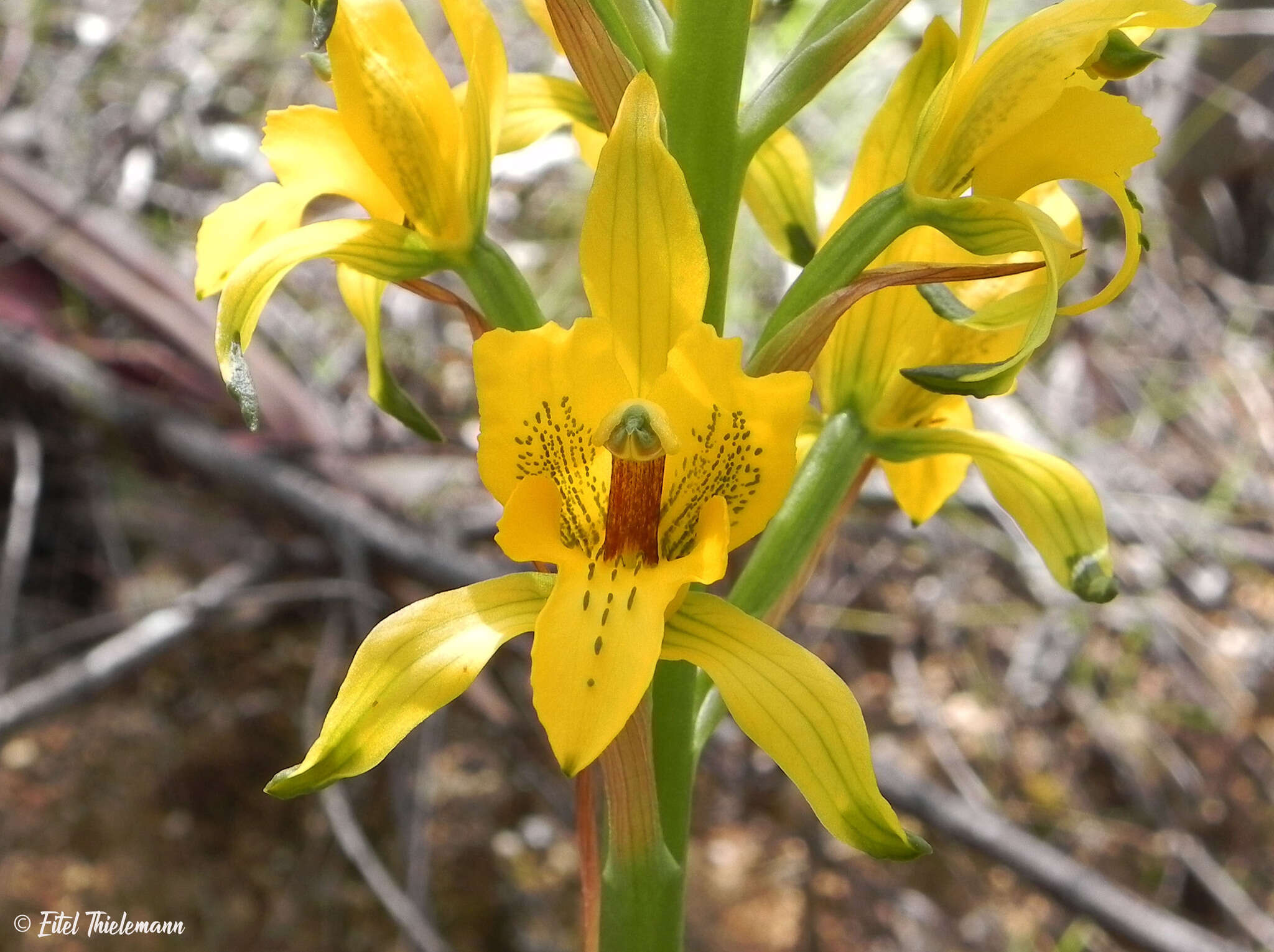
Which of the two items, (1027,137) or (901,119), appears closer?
(1027,137)

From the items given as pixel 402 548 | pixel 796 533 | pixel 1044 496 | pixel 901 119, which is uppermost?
pixel 901 119

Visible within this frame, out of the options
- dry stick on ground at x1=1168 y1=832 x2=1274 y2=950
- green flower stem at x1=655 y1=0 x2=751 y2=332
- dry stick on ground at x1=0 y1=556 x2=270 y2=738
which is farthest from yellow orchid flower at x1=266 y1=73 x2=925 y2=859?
dry stick on ground at x1=1168 y1=832 x2=1274 y2=950

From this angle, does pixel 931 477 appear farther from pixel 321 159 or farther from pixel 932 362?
pixel 321 159

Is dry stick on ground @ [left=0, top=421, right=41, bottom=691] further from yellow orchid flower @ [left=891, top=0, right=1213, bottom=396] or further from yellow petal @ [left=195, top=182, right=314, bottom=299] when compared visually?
yellow orchid flower @ [left=891, top=0, right=1213, bottom=396]

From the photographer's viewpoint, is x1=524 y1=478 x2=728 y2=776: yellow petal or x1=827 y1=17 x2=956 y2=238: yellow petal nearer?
x1=524 y1=478 x2=728 y2=776: yellow petal

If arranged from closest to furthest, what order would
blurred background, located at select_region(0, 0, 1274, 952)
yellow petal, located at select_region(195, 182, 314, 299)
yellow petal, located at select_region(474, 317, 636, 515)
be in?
1. yellow petal, located at select_region(474, 317, 636, 515)
2. yellow petal, located at select_region(195, 182, 314, 299)
3. blurred background, located at select_region(0, 0, 1274, 952)

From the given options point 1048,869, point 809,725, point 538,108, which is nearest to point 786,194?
point 538,108

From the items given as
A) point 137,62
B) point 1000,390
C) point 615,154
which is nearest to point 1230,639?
point 1000,390

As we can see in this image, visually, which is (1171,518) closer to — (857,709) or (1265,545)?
(1265,545)
